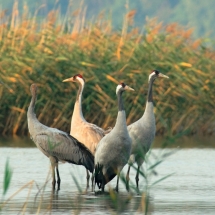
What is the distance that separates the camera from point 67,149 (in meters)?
13.6

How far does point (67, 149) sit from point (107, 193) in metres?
1.03

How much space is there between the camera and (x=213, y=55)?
2173 cm

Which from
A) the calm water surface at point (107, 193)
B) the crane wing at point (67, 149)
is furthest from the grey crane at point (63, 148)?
the calm water surface at point (107, 193)

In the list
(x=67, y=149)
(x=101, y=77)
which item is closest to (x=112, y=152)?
(x=67, y=149)

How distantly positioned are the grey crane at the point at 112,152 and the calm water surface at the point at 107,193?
0.93 ft

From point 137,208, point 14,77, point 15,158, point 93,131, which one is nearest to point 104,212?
point 137,208

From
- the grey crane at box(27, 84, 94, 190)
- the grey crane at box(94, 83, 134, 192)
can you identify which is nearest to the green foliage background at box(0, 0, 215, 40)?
the grey crane at box(27, 84, 94, 190)

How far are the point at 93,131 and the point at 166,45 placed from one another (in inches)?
278

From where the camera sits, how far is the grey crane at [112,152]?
1271 cm

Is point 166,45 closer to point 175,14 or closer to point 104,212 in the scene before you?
point 104,212

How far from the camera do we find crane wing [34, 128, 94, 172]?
13.6 m

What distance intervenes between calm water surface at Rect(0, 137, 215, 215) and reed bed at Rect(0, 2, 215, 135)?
2.48 meters

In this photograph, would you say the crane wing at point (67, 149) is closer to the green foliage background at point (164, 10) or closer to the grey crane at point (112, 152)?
the grey crane at point (112, 152)

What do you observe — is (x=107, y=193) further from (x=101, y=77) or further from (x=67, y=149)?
(x=101, y=77)
